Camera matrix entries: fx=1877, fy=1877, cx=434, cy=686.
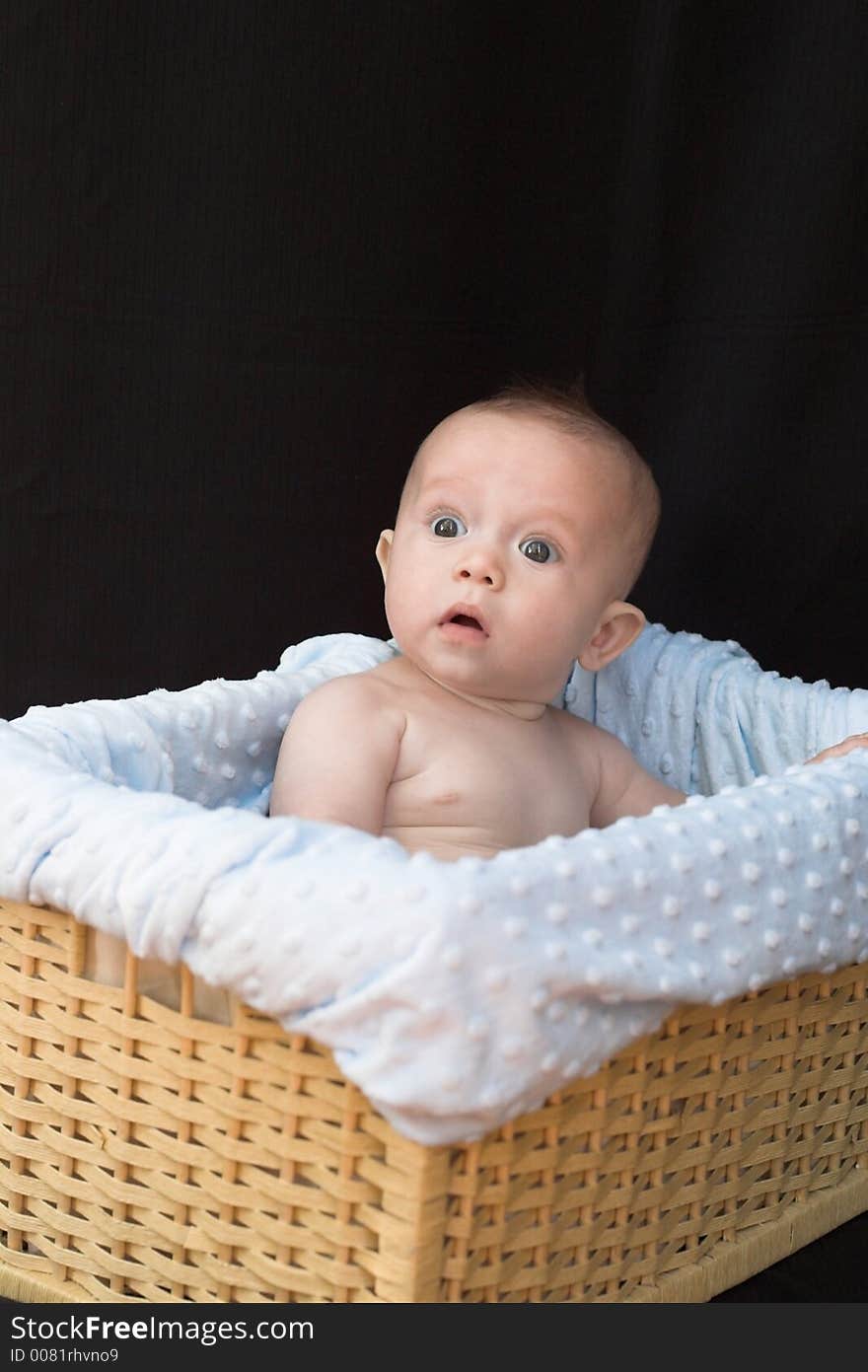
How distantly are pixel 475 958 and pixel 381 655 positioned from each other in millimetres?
622

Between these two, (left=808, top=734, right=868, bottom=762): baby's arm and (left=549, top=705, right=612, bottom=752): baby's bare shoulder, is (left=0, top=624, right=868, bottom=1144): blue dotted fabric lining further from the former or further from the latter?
(left=549, top=705, right=612, bottom=752): baby's bare shoulder

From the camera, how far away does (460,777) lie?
50.4 inches

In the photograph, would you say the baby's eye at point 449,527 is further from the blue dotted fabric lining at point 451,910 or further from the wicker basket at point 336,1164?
the wicker basket at point 336,1164

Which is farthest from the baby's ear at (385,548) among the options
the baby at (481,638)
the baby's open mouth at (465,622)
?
the baby's open mouth at (465,622)

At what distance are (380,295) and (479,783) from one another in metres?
0.74

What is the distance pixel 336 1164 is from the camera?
3.13ft

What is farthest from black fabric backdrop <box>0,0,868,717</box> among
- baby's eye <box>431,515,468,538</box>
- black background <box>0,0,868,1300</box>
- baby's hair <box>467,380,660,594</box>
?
baby's eye <box>431,515,468,538</box>

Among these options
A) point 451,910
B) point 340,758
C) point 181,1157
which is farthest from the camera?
point 340,758

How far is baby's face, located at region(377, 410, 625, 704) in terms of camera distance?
4.21 feet

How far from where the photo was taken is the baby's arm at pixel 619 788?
1437mm

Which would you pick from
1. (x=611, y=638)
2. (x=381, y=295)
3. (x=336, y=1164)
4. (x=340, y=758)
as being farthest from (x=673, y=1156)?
(x=381, y=295)

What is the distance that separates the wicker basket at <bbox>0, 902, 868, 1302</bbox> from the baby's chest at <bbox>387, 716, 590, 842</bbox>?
0.78 feet

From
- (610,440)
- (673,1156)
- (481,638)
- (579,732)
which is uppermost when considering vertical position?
(610,440)

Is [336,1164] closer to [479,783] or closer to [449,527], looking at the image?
[479,783]
